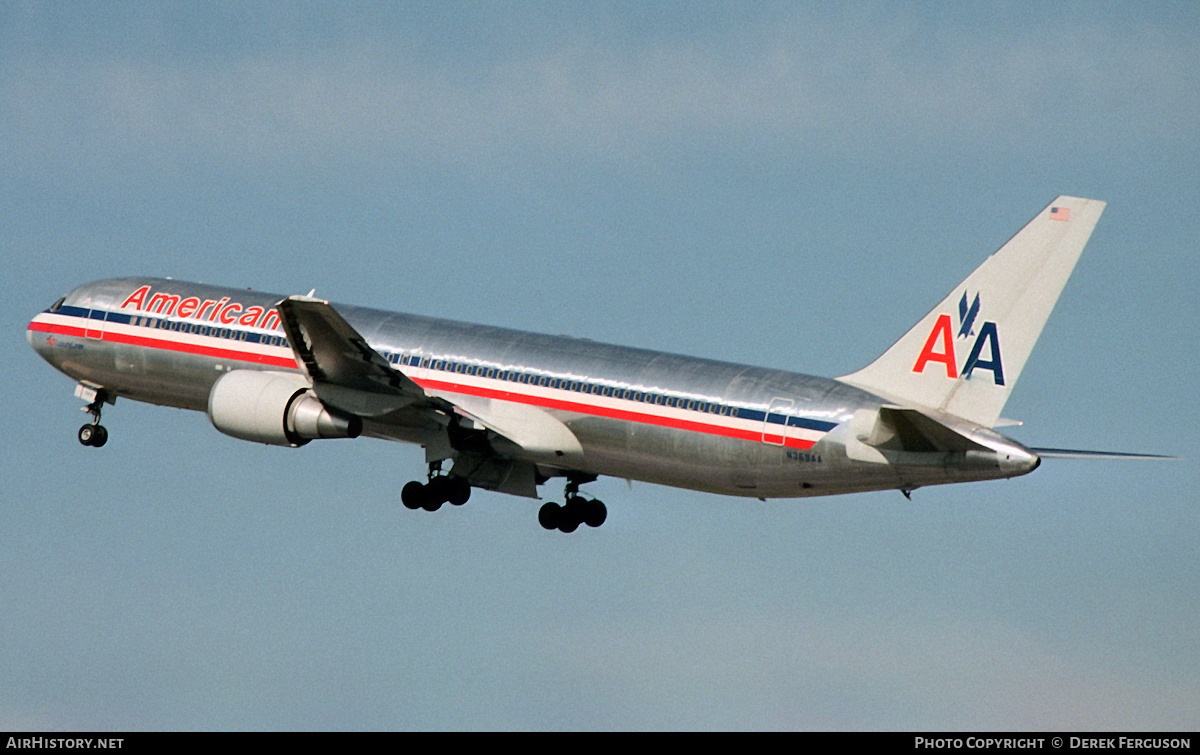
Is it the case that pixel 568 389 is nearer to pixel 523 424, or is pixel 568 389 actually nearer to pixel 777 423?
pixel 523 424

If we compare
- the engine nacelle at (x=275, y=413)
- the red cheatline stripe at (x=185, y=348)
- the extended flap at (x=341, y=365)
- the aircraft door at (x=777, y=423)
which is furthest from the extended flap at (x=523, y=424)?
the aircraft door at (x=777, y=423)

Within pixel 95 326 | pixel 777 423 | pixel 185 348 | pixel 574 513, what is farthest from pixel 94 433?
pixel 777 423

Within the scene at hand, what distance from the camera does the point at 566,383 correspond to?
154 ft

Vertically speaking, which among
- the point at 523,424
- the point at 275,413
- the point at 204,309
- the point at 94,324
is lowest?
the point at 275,413

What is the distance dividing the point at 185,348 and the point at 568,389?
37.3 ft

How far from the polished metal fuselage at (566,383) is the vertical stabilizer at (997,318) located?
1.37 meters

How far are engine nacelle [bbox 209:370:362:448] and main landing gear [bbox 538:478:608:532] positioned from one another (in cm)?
646

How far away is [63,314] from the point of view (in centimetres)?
5459

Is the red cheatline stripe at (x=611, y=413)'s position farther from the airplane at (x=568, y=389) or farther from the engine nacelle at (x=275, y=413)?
the engine nacelle at (x=275, y=413)

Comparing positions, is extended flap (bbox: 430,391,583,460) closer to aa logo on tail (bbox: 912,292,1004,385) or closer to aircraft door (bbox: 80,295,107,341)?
aa logo on tail (bbox: 912,292,1004,385)

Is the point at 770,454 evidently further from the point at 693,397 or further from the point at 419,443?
the point at 419,443

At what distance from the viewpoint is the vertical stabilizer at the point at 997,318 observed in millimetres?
41688

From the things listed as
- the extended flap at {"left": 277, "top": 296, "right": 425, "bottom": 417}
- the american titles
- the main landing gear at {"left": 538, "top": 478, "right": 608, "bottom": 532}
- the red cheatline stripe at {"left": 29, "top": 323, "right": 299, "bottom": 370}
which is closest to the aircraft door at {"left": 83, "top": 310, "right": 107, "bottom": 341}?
the red cheatline stripe at {"left": 29, "top": 323, "right": 299, "bottom": 370}
